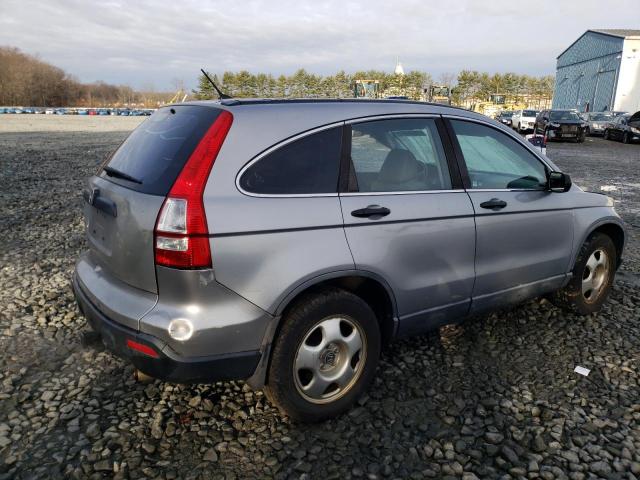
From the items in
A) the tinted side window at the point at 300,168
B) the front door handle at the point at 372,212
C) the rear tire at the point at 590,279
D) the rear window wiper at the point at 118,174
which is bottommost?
the rear tire at the point at 590,279

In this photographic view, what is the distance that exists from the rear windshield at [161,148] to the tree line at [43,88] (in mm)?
83444

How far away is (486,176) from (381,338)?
1.43m

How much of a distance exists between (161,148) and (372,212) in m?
1.18

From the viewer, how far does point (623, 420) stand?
2799 mm

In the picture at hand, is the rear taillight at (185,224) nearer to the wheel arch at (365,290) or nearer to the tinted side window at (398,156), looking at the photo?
the wheel arch at (365,290)

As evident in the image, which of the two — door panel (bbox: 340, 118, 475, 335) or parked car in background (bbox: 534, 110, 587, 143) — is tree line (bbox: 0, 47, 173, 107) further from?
door panel (bbox: 340, 118, 475, 335)

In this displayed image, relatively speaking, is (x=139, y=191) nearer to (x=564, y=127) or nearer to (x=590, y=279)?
(x=590, y=279)

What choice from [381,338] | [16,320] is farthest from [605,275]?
[16,320]

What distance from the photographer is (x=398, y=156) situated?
10.0ft

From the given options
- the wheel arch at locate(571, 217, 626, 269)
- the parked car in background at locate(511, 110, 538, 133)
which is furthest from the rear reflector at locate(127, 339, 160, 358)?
the parked car in background at locate(511, 110, 538, 133)

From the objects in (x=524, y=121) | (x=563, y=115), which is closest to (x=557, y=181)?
(x=563, y=115)

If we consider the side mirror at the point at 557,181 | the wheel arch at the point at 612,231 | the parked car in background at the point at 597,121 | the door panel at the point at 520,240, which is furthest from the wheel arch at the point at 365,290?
the parked car in background at the point at 597,121

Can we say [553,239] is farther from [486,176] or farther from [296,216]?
[296,216]

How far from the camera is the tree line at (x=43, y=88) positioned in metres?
82.4
